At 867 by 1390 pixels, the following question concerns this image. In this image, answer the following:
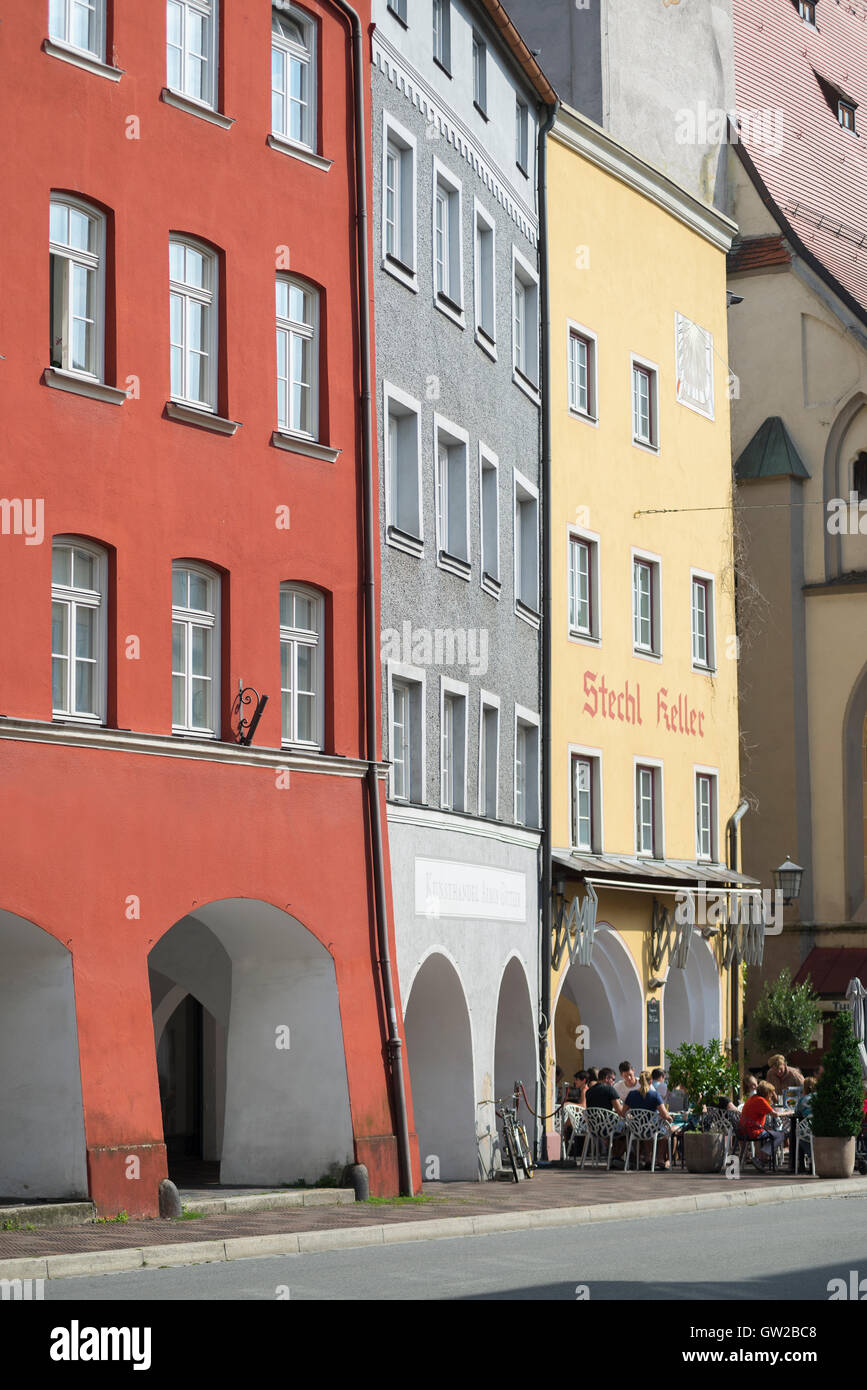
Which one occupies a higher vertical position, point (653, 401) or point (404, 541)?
point (653, 401)

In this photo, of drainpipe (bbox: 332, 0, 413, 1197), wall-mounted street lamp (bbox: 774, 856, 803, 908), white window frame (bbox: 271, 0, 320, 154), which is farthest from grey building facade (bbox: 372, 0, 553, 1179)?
wall-mounted street lamp (bbox: 774, 856, 803, 908)

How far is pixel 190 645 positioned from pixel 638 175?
58.4ft

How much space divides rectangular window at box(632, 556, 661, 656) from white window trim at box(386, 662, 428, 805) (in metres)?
10.4

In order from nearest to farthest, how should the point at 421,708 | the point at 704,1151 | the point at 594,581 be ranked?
the point at 421,708
the point at 704,1151
the point at 594,581

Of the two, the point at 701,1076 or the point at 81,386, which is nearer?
the point at 81,386

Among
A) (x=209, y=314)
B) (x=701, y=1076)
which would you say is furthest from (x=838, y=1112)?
(x=209, y=314)

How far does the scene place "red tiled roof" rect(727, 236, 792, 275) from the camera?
44.2 metres

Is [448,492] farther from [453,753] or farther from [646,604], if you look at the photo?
[646,604]

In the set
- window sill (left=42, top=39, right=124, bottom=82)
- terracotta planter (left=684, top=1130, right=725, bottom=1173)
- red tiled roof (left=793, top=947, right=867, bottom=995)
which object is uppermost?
window sill (left=42, top=39, right=124, bottom=82)

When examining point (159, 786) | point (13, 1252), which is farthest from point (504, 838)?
point (13, 1252)

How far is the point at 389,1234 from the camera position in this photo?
1747 cm

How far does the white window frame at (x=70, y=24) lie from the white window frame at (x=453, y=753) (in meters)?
8.81

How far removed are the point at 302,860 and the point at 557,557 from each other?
38.0 feet

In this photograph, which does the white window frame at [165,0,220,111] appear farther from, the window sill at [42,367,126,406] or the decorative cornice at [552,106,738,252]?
the decorative cornice at [552,106,738,252]
